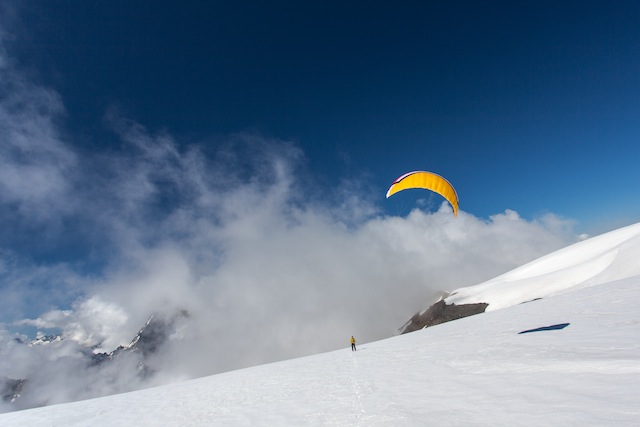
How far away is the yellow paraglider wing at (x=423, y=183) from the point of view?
24.4m

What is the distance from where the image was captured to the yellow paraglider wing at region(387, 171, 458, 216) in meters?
24.4

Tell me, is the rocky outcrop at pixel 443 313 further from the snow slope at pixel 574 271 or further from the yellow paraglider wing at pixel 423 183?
the yellow paraglider wing at pixel 423 183

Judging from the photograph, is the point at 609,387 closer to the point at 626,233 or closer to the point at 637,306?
the point at 637,306

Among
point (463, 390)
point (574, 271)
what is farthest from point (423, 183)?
point (574, 271)

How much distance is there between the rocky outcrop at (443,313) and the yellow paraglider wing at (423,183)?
Answer: 109 ft

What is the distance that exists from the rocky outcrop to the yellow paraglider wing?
1314 inches

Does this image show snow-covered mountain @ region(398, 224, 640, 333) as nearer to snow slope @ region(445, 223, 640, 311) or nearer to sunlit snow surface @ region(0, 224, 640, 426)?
snow slope @ region(445, 223, 640, 311)

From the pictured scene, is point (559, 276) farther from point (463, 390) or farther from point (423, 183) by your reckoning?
point (463, 390)

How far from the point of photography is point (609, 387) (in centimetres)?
640

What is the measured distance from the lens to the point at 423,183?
25.1m

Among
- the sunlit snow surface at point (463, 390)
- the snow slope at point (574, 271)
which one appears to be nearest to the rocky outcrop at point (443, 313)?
the snow slope at point (574, 271)

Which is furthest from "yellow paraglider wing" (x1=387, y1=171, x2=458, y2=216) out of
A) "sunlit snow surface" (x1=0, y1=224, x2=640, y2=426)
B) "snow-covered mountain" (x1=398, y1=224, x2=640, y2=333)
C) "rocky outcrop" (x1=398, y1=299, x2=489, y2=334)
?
"rocky outcrop" (x1=398, y1=299, x2=489, y2=334)

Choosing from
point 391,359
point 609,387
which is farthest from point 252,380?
point 609,387

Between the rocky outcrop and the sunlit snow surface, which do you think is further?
the rocky outcrop
